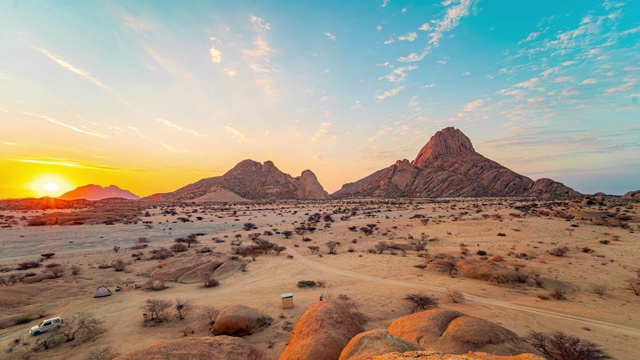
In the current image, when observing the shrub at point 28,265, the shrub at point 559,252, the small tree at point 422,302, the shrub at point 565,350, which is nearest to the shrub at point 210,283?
the small tree at point 422,302

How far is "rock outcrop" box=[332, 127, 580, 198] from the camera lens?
12338cm

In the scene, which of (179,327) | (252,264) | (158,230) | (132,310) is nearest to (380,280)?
(252,264)

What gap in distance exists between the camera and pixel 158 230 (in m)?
40.7

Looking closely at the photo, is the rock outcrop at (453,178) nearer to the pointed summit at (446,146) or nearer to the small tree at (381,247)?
the pointed summit at (446,146)

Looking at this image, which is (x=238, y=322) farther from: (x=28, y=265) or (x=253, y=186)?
(x=253, y=186)

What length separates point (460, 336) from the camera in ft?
27.9

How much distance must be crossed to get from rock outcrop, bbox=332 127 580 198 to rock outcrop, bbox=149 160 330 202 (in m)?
33.5

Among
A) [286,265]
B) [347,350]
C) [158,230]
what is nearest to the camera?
[347,350]

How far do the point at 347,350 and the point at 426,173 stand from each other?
15588 cm

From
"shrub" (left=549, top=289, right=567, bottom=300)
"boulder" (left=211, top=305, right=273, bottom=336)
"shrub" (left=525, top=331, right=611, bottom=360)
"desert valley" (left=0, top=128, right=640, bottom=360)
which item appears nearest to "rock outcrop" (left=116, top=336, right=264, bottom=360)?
"desert valley" (left=0, top=128, right=640, bottom=360)

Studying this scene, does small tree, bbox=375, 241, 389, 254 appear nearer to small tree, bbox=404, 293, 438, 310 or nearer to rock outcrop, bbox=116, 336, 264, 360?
small tree, bbox=404, 293, 438, 310

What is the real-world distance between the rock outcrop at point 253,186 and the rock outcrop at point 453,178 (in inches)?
1318

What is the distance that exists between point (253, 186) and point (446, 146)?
123 meters

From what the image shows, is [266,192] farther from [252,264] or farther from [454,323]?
[454,323]
